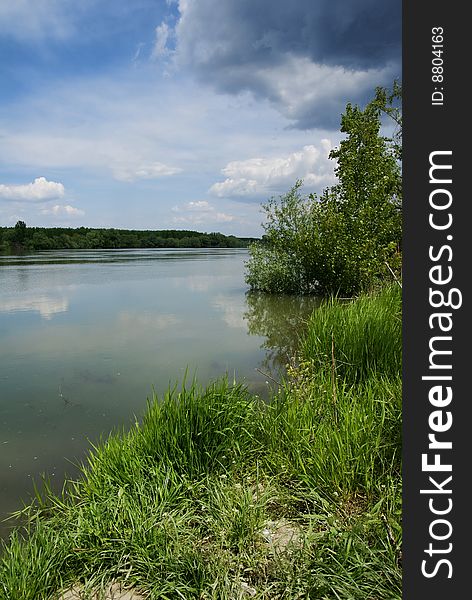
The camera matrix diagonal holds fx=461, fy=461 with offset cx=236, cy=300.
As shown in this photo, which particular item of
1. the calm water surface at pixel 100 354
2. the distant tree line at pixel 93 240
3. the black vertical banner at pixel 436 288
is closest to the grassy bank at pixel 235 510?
the black vertical banner at pixel 436 288

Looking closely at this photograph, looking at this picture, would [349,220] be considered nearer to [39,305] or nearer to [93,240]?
[39,305]

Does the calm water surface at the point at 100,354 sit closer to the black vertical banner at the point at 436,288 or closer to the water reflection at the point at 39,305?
the water reflection at the point at 39,305

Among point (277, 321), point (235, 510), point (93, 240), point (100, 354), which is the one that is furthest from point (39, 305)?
point (93, 240)

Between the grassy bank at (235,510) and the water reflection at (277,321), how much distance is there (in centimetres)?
295

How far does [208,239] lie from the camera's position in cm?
9275

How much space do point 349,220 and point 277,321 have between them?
4.75 m

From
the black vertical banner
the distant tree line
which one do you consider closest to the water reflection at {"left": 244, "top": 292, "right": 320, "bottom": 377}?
the black vertical banner

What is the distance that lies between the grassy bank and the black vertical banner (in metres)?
1.04

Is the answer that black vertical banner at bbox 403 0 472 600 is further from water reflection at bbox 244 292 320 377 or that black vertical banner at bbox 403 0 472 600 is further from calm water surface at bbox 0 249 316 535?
water reflection at bbox 244 292 320 377

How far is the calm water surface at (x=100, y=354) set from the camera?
516 cm

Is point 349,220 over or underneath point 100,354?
over

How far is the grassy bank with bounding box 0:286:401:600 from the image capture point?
231 centimetres

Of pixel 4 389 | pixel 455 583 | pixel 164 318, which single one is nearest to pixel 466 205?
pixel 455 583

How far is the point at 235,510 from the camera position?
2.78 metres
